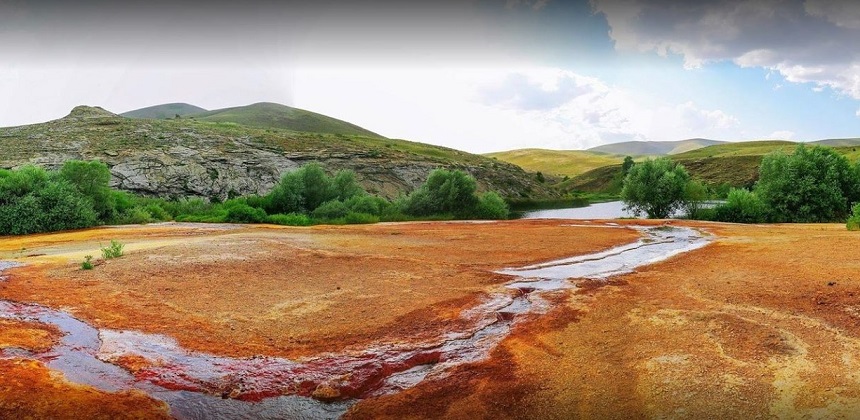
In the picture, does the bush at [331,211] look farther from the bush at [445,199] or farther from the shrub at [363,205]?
the bush at [445,199]

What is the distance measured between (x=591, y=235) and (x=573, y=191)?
4290 inches

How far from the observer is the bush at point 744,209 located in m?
45.3

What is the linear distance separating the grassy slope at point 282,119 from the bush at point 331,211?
89.4m

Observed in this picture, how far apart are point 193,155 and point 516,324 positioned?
67.6 metres

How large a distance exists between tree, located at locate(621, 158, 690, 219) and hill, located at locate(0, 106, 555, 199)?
33.7 meters

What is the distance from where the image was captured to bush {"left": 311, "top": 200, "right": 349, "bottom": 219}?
163 feet

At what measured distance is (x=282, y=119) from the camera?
14825cm

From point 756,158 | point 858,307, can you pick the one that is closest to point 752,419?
point 858,307

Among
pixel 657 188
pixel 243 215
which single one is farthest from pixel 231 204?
pixel 657 188

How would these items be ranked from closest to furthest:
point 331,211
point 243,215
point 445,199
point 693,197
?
1. point 243,215
2. point 331,211
3. point 693,197
4. point 445,199


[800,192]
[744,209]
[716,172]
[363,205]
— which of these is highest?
[716,172]

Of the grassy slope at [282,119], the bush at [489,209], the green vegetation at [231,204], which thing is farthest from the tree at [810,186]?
the grassy slope at [282,119]

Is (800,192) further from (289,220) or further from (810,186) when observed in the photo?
(289,220)

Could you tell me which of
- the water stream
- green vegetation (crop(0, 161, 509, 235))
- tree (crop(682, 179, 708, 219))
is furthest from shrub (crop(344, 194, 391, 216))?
the water stream
